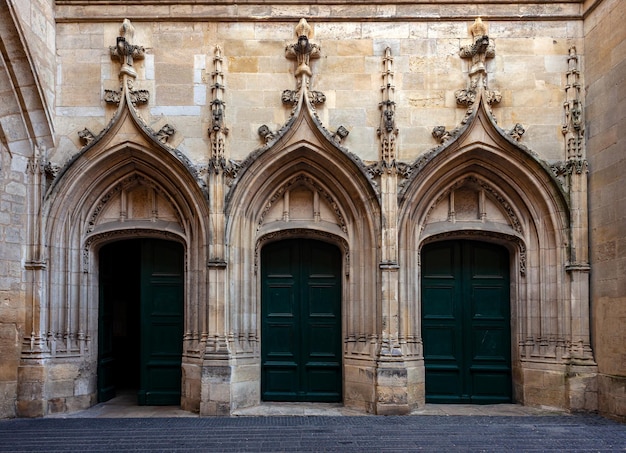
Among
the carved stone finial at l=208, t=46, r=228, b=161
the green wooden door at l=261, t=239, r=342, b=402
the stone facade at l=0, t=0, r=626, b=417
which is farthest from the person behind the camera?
the green wooden door at l=261, t=239, r=342, b=402

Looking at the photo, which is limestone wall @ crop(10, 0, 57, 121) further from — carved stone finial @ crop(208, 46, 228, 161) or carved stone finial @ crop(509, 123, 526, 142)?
carved stone finial @ crop(509, 123, 526, 142)

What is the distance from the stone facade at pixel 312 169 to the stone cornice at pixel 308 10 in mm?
31

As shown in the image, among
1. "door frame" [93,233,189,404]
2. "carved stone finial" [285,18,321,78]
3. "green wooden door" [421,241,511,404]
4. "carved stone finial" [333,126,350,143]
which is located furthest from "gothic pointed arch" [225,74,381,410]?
"green wooden door" [421,241,511,404]

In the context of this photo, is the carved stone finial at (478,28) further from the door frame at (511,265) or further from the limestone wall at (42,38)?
the limestone wall at (42,38)

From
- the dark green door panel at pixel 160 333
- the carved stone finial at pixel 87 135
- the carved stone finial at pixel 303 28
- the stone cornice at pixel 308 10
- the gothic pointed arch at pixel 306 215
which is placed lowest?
the dark green door panel at pixel 160 333

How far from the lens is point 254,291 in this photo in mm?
9375

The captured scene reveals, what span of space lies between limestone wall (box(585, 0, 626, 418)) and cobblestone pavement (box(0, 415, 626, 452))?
0.86 meters

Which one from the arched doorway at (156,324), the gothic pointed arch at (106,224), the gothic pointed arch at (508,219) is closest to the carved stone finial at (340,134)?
the gothic pointed arch at (508,219)

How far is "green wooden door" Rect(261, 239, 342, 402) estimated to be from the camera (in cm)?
957

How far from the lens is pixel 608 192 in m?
8.61

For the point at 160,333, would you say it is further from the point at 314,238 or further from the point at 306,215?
the point at 306,215

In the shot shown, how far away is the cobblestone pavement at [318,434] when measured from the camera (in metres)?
6.82

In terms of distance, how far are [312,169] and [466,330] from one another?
3562 mm

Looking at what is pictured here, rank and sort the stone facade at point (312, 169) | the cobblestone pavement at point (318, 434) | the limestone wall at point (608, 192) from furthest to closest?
1. the stone facade at point (312, 169)
2. the limestone wall at point (608, 192)
3. the cobblestone pavement at point (318, 434)
